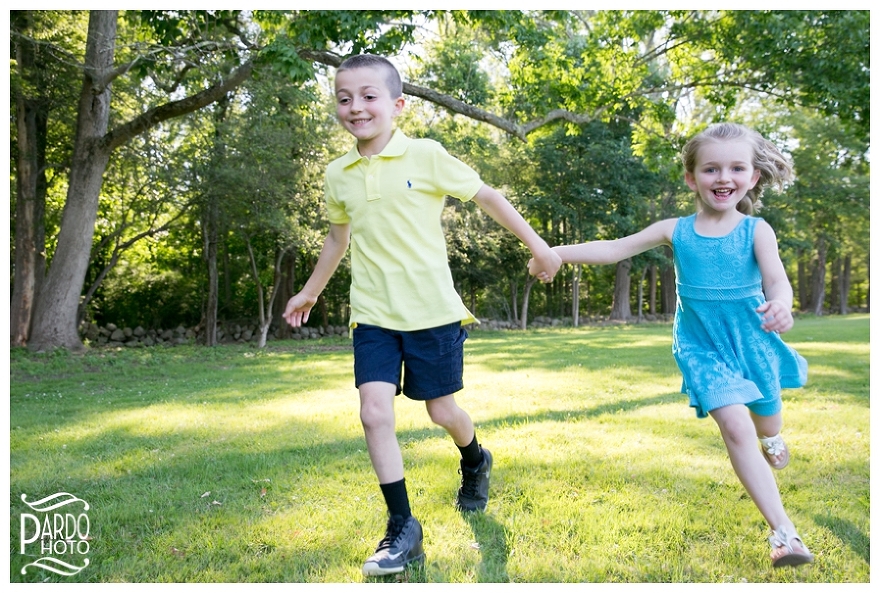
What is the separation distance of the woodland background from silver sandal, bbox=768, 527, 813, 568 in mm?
6866

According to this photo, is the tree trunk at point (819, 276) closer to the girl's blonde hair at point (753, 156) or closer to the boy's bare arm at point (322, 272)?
the girl's blonde hair at point (753, 156)

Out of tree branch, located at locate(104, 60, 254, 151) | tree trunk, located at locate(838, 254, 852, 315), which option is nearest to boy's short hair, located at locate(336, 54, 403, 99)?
tree branch, located at locate(104, 60, 254, 151)

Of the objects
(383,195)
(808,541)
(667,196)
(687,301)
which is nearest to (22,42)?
(383,195)

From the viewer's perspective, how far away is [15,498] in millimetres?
3801

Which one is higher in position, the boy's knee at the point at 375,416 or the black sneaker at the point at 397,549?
the boy's knee at the point at 375,416

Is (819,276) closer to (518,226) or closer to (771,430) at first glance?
(771,430)

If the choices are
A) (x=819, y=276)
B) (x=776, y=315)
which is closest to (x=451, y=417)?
(x=776, y=315)

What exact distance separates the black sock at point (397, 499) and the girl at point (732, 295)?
1296mm

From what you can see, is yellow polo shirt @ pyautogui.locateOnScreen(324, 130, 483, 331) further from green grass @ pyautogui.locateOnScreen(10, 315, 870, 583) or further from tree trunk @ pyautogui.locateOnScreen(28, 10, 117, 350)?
tree trunk @ pyautogui.locateOnScreen(28, 10, 117, 350)

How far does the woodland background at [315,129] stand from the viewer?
1012cm

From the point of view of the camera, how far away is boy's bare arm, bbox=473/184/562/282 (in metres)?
3.26

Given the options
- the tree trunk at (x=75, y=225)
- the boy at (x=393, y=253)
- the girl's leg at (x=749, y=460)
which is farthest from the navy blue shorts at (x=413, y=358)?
the tree trunk at (x=75, y=225)

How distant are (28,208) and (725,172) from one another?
1484cm

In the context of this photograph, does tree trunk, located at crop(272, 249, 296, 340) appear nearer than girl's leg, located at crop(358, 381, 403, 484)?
No
